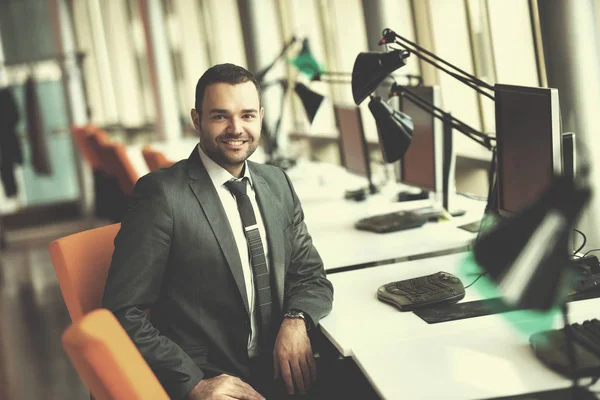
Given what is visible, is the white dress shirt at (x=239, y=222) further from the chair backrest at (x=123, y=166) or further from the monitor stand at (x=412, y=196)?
the chair backrest at (x=123, y=166)

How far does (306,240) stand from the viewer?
7.54ft

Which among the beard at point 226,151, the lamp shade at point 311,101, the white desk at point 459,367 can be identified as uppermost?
the lamp shade at point 311,101

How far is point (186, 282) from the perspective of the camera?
200cm

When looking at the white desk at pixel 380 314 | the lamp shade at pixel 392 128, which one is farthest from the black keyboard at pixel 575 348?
the lamp shade at pixel 392 128

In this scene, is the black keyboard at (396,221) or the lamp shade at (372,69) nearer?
the lamp shade at (372,69)

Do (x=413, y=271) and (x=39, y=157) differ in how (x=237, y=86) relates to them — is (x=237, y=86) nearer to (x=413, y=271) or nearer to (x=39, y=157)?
(x=413, y=271)

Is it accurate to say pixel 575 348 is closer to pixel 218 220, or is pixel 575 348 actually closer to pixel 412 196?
pixel 218 220

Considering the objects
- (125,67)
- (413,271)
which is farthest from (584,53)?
(125,67)

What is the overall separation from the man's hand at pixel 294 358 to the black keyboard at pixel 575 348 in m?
0.61

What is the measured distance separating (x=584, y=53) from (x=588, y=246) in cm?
61

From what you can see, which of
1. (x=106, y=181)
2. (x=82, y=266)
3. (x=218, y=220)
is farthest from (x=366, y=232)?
(x=106, y=181)

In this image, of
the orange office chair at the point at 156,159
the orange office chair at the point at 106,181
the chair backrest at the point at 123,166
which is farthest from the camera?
the orange office chair at the point at 106,181

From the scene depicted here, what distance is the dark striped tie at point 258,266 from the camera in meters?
2.09

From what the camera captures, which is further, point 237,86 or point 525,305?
point 237,86
